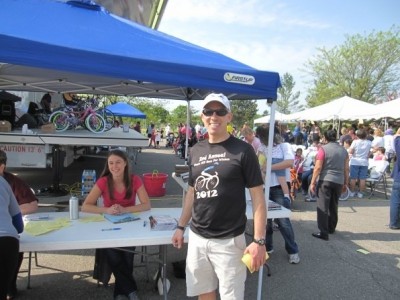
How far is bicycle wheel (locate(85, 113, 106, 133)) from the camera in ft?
30.1

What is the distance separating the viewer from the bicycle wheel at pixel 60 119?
895 centimetres

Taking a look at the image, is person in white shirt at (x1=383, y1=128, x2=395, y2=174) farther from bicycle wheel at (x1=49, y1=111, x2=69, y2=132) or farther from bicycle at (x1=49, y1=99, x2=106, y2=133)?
bicycle wheel at (x1=49, y1=111, x2=69, y2=132)

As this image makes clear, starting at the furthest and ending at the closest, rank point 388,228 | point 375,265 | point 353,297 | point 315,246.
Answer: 1. point 388,228
2. point 315,246
3. point 375,265
4. point 353,297

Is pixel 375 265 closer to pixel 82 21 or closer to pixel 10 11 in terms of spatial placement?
pixel 82 21

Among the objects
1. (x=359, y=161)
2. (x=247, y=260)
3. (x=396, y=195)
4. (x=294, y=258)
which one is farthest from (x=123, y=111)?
(x=247, y=260)

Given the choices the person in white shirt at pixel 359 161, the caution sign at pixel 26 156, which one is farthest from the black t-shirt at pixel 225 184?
the person in white shirt at pixel 359 161

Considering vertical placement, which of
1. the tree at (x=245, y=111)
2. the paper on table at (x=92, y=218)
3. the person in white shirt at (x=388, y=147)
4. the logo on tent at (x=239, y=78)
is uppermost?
the tree at (x=245, y=111)

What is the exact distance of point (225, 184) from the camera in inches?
92.3

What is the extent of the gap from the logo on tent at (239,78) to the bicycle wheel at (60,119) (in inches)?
271

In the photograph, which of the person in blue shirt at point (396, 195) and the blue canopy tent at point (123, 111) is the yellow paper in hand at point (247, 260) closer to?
the person in blue shirt at point (396, 195)

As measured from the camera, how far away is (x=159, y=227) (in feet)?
10.6

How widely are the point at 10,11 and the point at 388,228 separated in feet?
22.8

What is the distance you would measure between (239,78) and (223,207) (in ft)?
4.64

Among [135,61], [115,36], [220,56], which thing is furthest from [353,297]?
[115,36]
